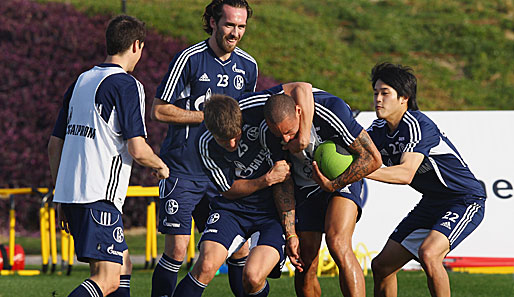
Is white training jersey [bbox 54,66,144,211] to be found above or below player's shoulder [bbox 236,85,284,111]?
below

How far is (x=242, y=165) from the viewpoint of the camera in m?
6.05

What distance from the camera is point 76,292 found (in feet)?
16.7

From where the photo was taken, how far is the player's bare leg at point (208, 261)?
5.76m

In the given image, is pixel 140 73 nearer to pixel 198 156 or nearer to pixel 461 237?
pixel 198 156

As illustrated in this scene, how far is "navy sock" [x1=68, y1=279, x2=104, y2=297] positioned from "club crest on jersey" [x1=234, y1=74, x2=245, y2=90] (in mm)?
2285

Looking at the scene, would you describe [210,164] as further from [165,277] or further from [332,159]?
[165,277]

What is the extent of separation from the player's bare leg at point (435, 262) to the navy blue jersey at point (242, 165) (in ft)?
4.12

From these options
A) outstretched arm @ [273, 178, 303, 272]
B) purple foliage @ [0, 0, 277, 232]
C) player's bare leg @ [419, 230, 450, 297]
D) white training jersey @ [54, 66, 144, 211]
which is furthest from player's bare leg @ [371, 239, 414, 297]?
purple foliage @ [0, 0, 277, 232]

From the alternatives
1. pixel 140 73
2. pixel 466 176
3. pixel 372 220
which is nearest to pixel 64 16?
pixel 140 73

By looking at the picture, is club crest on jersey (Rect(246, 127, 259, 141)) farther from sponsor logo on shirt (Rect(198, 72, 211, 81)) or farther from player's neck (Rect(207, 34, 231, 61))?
player's neck (Rect(207, 34, 231, 61))

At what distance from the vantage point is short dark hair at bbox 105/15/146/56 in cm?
548

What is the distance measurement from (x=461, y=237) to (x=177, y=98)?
105 inches

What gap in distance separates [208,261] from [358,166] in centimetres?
133

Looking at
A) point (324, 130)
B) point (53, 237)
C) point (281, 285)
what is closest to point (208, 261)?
point (324, 130)
